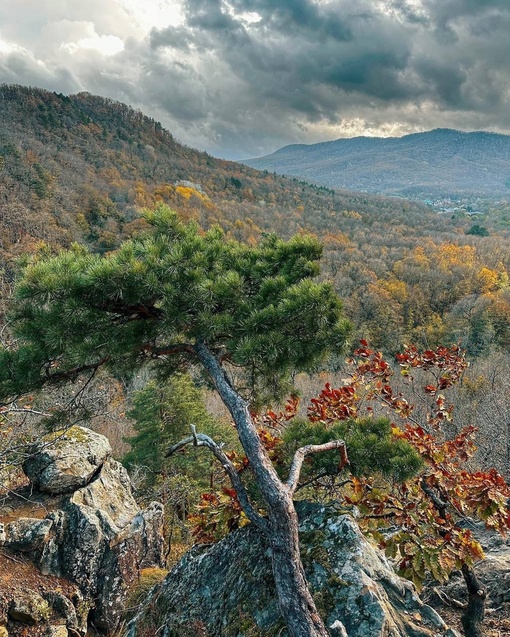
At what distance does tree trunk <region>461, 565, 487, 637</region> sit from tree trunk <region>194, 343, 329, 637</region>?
1412 mm

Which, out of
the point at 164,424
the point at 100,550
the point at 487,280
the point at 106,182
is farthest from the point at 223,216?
the point at 100,550

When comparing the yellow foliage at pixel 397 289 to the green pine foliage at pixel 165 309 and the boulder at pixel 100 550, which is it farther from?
the green pine foliage at pixel 165 309

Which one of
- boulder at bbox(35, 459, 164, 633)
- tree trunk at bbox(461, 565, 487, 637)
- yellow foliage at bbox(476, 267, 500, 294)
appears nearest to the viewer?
tree trunk at bbox(461, 565, 487, 637)

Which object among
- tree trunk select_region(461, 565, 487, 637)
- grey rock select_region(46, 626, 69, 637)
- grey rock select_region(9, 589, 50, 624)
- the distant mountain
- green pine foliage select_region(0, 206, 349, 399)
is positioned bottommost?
grey rock select_region(46, 626, 69, 637)

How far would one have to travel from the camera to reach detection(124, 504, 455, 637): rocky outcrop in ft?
8.17

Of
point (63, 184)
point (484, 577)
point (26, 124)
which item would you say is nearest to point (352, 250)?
point (63, 184)

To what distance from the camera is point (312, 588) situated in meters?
2.66

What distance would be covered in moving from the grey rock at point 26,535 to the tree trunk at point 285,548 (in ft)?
14.0

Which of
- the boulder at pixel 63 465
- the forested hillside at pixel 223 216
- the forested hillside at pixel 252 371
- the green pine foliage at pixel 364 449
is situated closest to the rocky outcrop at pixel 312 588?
the forested hillside at pixel 252 371

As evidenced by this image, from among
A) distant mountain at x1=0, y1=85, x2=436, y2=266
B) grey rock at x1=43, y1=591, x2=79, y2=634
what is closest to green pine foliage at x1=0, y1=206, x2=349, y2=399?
grey rock at x1=43, y1=591, x2=79, y2=634

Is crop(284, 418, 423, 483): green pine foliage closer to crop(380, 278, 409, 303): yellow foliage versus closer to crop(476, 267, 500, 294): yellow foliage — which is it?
crop(380, 278, 409, 303): yellow foliage

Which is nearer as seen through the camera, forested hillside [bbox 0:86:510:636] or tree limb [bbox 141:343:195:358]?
forested hillside [bbox 0:86:510:636]

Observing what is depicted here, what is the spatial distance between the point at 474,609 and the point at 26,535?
5806 mm

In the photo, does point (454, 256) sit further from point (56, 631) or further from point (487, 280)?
point (56, 631)
